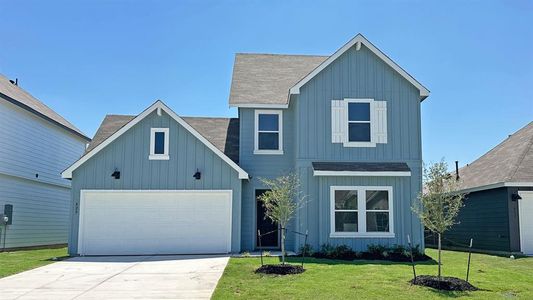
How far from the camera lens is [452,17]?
608 inches

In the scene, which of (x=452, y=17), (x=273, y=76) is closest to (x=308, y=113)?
(x=273, y=76)

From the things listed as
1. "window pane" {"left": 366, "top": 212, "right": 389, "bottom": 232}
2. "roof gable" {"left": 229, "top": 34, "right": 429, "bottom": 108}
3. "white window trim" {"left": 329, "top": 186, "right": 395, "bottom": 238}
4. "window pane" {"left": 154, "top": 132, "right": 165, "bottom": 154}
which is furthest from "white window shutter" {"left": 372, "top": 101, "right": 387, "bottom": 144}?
"window pane" {"left": 154, "top": 132, "right": 165, "bottom": 154}

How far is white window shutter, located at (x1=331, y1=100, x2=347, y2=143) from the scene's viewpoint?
54.0 ft

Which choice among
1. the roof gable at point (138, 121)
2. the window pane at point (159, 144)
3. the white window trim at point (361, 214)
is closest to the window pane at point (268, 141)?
the roof gable at point (138, 121)

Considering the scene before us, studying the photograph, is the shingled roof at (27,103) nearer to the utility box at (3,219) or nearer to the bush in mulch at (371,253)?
the utility box at (3,219)

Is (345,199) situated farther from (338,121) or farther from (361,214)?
(338,121)

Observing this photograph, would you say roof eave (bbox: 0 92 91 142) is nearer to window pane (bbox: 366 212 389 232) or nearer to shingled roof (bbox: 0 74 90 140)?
shingled roof (bbox: 0 74 90 140)

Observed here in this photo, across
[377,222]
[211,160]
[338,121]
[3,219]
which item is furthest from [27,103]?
[377,222]

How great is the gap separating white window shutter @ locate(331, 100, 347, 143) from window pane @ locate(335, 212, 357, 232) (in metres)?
2.43

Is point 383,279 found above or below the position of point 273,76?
Result: below

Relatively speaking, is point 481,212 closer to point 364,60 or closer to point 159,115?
point 364,60

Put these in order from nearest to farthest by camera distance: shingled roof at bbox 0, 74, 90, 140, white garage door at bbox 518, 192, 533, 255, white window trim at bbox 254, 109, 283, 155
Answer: white garage door at bbox 518, 192, 533, 255, white window trim at bbox 254, 109, 283, 155, shingled roof at bbox 0, 74, 90, 140

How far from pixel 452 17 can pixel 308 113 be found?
5.39m

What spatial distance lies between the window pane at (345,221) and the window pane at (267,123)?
13.4 feet
